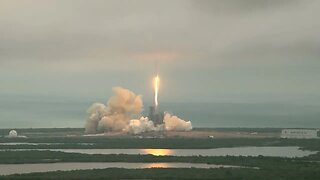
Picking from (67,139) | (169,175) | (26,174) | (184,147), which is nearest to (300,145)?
(184,147)

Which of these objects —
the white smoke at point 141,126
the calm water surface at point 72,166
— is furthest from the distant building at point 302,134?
the calm water surface at point 72,166

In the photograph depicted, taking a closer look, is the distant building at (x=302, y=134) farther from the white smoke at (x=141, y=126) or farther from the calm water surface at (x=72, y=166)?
the calm water surface at (x=72, y=166)

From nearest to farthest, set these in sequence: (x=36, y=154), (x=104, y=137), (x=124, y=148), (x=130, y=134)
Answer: (x=36, y=154) → (x=124, y=148) → (x=104, y=137) → (x=130, y=134)

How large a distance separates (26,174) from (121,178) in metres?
14.1

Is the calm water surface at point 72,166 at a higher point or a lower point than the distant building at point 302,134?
lower

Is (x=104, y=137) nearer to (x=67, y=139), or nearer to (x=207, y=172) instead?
(x=67, y=139)

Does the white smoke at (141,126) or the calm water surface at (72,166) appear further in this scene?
the white smoke at (141,126)

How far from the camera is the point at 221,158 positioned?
106 meters

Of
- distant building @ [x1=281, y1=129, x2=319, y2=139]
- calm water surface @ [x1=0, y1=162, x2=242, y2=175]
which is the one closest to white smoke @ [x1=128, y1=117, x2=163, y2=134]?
distant building @ [x1=281, y1=129, x2=319, y2=139]

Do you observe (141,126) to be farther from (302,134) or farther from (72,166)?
(72,166)

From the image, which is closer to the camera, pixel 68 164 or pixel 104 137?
pixel 68 164

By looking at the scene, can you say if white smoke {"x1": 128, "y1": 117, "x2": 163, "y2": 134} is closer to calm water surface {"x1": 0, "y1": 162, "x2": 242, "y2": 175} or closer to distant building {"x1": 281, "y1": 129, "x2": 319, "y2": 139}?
distant building {"x1": 281, "y1": 129, "x2": 319, "y2": 139}

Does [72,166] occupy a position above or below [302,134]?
below

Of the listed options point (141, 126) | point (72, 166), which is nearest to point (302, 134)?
point (141, 126)
